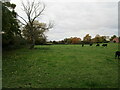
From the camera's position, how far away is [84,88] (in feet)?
17.9

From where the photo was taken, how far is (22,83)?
20.1 feet

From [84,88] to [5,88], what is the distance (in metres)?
3.41

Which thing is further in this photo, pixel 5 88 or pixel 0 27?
A: pixel 0 27

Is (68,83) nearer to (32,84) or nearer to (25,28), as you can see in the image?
(32,84)

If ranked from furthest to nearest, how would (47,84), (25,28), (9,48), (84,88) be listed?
(25,28) → (9,48) → (47,84) → (84,88)

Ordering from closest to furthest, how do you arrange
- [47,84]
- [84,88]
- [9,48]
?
[84,88]
[47,84]
[9,48]

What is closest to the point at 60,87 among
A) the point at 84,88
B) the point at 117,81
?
the point at 84,88

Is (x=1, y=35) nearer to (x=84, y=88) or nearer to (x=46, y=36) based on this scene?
(x=84, y=88)

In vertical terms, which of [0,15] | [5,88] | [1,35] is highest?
[0,15]

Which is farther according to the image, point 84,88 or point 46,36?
point 46,36

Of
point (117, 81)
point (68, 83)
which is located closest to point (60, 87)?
point (68, 83)

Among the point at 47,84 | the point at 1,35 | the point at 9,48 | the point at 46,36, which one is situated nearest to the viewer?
the point at 47,84

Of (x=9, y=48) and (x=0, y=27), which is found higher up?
(x=0, y=27)

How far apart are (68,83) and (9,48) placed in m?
21.6
